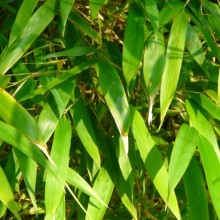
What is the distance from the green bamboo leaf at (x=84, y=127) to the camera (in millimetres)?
1062

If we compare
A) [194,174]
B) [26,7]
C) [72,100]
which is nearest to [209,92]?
[194,174]

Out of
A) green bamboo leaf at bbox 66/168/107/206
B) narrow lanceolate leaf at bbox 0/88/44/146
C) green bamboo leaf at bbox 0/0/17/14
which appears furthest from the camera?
green bamboo leaf at bbox 0/0/17/14

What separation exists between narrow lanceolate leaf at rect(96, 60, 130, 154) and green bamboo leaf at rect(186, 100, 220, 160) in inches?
6.8

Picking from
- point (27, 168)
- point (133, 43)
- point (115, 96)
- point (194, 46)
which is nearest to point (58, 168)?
point (27, 168)

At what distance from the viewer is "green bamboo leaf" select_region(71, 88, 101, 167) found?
1062 mm

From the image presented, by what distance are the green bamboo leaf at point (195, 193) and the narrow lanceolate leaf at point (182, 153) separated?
0.28 ft

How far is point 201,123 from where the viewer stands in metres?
1.09

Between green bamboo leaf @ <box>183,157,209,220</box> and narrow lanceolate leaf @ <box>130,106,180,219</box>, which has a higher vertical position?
narrow lanceolate leaf @ <box>130,106,180,219</box>

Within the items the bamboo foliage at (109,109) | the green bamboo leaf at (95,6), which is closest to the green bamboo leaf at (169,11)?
the bamboo foliage at (109,109)

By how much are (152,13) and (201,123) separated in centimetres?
25

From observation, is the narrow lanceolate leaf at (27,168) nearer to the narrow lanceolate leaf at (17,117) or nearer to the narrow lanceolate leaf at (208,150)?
the narrow lanceolate leaf at (17,117)

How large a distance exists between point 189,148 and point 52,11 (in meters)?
0.38

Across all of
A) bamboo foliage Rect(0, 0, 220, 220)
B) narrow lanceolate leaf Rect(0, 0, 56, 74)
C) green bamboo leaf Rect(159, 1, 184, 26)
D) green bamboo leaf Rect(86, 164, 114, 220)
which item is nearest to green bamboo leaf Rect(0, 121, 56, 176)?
bamboo foliage Rect(0, 0, 220, 220)

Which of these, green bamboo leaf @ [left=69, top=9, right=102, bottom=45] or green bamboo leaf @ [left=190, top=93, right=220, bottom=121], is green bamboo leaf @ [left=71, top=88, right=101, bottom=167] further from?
green bamboo leaf @ [left=190, top=93, right=220, bottom=121]
